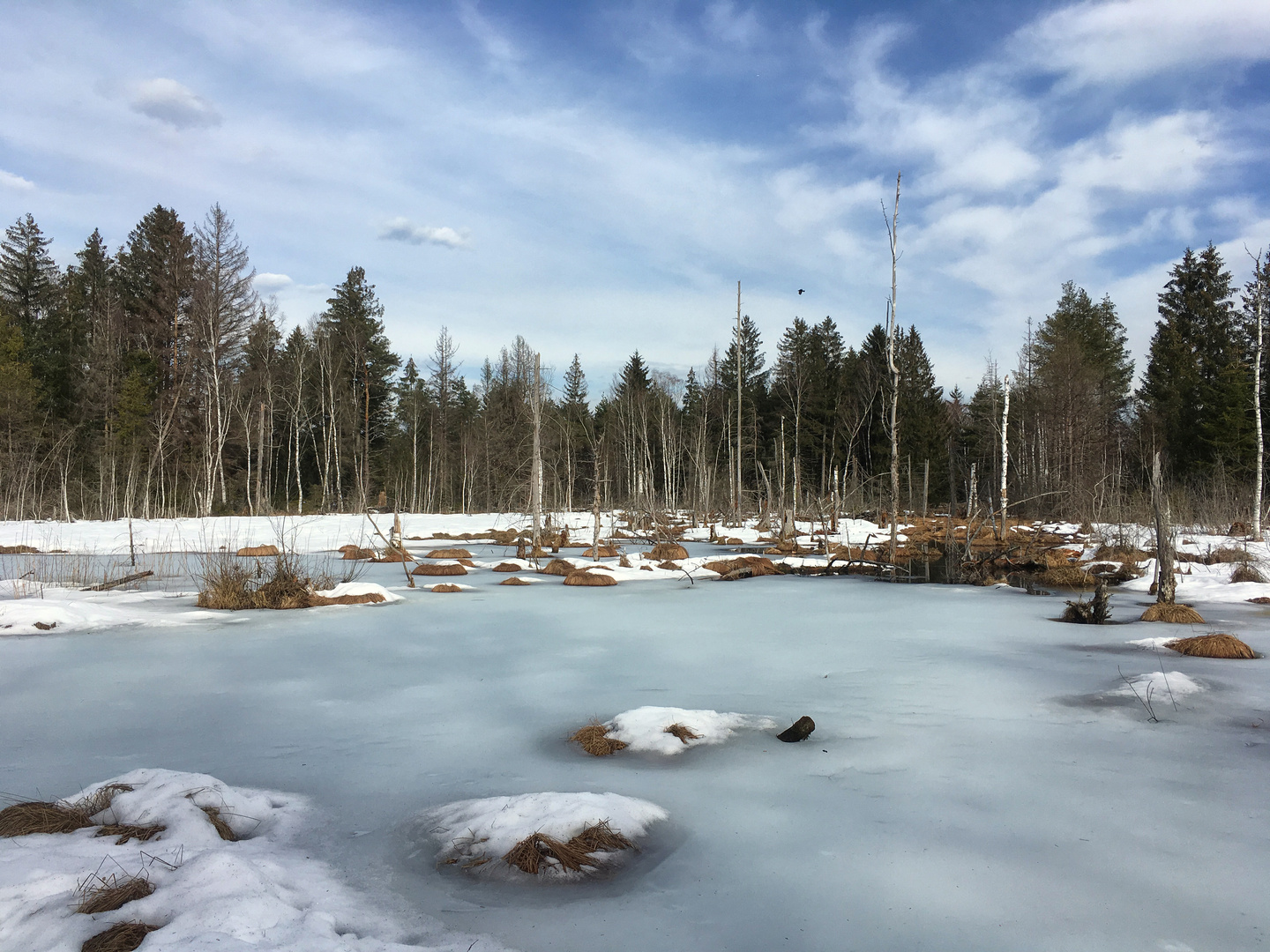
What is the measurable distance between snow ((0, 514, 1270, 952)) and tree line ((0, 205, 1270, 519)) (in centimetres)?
1463

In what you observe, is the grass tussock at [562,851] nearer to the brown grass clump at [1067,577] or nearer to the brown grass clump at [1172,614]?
the brown grass clump at [1172,614]

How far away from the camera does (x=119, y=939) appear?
230 centimetres

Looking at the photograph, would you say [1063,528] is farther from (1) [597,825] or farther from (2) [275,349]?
(2) [275,349]

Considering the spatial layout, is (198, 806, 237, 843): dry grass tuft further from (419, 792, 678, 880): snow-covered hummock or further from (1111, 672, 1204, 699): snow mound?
(1111, 672, 1204, 699): snow mound

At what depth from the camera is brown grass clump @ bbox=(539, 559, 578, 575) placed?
49.0 feet

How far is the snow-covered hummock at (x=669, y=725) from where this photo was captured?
186 inches

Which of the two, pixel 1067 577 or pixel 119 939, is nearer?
pixel 119 939

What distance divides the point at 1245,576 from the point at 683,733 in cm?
1174

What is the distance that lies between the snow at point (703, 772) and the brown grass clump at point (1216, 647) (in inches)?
20.5

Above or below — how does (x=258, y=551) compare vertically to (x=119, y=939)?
above

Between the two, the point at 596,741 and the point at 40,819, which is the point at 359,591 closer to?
the point at 596,741

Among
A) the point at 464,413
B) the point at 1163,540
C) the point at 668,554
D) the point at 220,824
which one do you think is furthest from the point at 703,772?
the point at 464,413

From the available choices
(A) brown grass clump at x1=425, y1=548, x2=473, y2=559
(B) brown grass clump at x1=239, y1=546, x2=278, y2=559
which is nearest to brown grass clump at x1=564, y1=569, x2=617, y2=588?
(A) brown grass clump at x1=425, y1=548, x2=473, y2=559

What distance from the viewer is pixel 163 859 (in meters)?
2.92
